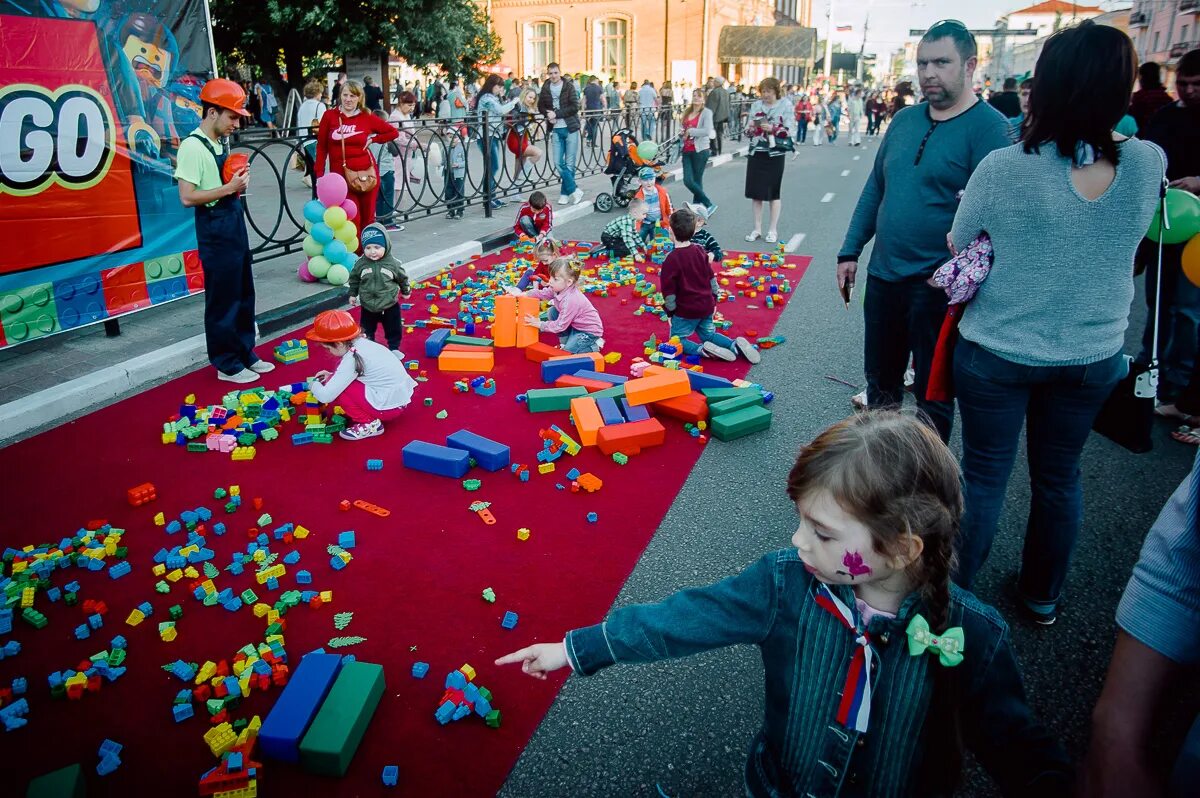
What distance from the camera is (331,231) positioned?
8.01 m

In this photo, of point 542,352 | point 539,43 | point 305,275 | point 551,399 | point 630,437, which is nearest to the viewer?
point 630,437

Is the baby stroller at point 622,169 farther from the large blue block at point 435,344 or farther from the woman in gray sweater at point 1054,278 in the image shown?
the woman in gray sweater at point 1054,278

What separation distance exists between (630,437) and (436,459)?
118 cm

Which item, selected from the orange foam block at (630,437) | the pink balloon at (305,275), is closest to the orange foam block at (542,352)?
the orange foam block at (630,437)

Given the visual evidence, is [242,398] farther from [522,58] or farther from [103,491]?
[522,58]

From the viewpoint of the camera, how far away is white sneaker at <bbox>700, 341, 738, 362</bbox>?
6.39 m

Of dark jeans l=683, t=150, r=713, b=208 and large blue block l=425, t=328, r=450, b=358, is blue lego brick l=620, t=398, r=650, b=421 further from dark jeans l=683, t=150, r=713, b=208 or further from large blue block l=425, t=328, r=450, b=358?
dark jeans l=683, t=150, r=713, b=208

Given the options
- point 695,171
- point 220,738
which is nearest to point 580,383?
point 220,738

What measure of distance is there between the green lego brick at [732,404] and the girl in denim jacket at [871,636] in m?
3.44

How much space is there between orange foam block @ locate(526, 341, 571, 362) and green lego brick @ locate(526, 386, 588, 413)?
2.81 feet

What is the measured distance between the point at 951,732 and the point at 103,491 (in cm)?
444

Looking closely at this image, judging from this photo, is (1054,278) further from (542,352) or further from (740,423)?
(542,352)

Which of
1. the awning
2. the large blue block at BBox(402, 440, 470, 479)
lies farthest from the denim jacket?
the awning

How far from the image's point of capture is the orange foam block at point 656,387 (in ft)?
17.1
